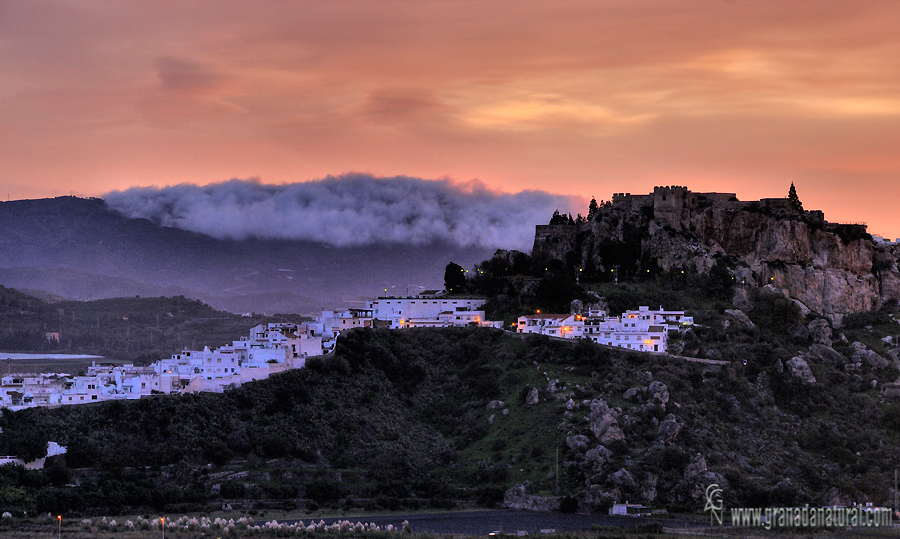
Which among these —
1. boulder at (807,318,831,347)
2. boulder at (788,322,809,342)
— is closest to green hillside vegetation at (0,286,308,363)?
boulder at (788,322,809,342)

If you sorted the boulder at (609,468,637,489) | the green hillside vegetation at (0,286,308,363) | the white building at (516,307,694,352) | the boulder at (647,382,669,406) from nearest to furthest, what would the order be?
the boulder at (609,468,637,489)
the boulder at (647,382,669,406)
the white building at (516,307,694,352)
the green hillside vegetation at (0,286,308,363)

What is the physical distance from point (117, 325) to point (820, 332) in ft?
332

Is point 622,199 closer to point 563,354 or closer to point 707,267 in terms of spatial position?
point 707,267

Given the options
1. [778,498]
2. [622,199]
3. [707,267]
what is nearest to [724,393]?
[778,498]

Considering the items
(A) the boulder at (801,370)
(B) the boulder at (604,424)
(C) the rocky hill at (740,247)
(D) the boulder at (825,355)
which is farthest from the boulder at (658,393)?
(C) the rocky hill at (740,247)

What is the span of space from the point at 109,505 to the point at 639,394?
29.4 m

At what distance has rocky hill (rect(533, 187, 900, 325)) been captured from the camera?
297 ft

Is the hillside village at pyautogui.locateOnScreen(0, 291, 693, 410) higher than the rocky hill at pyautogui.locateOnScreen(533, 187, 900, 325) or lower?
lower

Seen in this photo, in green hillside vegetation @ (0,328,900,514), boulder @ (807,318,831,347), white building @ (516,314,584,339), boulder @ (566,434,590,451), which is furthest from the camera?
white building @ (516,314,584,339)

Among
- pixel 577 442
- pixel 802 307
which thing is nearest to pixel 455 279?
pixel 802 307

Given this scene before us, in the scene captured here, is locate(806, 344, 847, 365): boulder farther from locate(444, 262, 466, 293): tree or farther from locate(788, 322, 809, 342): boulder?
locate(444, 262, 466, 293): tree

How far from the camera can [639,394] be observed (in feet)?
230

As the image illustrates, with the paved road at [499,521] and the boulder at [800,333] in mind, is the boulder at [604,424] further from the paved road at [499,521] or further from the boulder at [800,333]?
the boulder at [800,333]

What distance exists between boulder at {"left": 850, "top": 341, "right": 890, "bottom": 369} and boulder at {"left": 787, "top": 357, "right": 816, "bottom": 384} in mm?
5745
